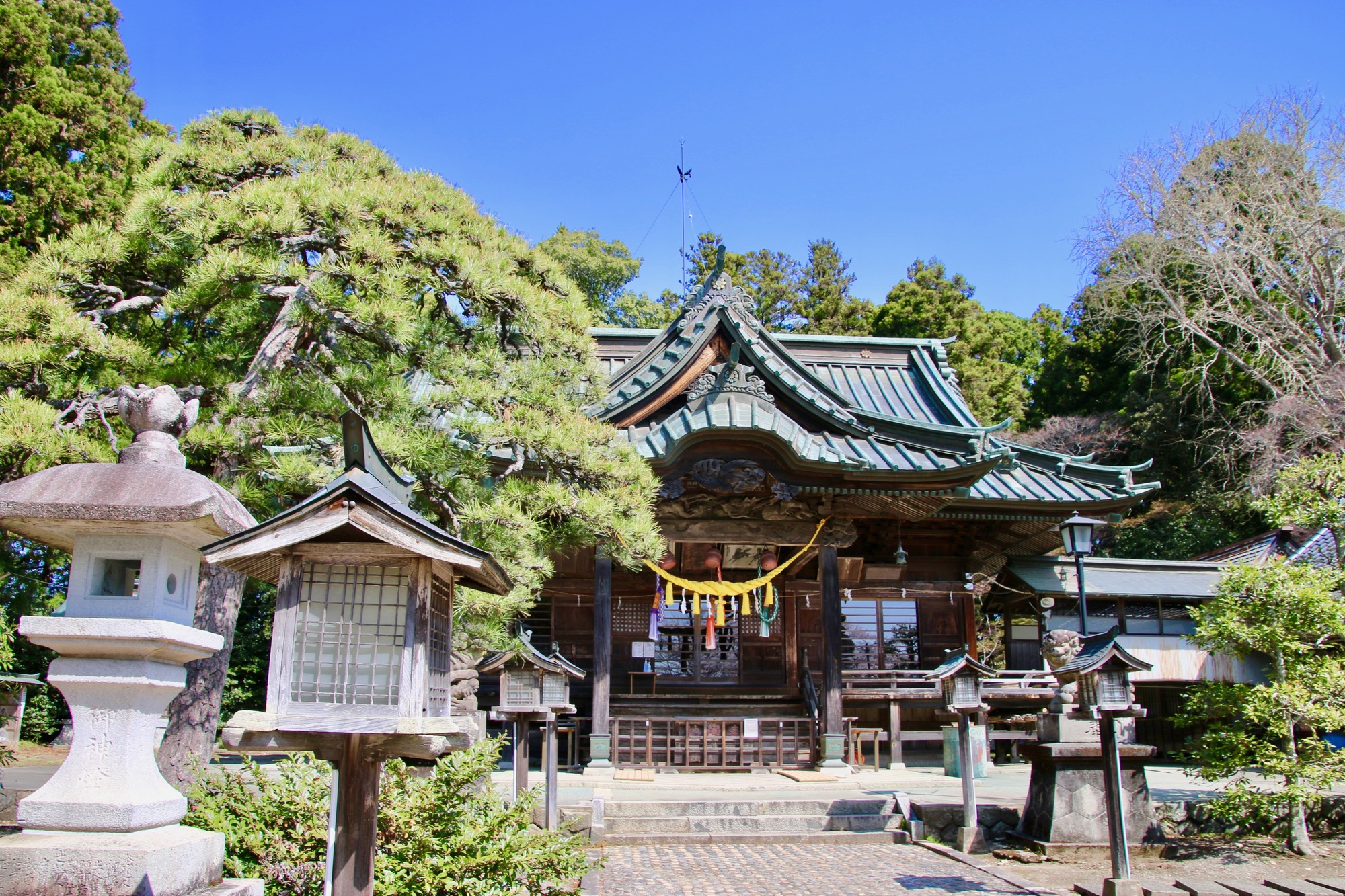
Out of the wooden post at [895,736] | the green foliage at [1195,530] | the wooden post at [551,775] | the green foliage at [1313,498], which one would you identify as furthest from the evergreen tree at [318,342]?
the green foliage at [1195,530]

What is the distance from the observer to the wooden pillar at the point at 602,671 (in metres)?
12.7

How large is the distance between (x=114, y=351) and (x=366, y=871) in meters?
5.15

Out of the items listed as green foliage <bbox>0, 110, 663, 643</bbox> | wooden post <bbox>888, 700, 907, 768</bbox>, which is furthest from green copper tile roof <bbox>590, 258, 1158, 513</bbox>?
wooden post <bbox>888, 700, 907, 768</bbox>

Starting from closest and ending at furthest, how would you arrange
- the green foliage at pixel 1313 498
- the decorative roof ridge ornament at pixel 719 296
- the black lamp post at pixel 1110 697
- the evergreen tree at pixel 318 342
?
the black lamp post at pixel 1110 697 → the evergreen tree at pixel 318 342 → the green foliage at pixel 1313 498 → the decorative roof ridge ornament at pixel 719 296

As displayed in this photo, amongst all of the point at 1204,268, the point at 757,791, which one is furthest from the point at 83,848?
the point at 1204,268

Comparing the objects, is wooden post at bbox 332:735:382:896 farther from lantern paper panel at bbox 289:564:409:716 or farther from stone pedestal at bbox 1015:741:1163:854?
stone pedestal at bbox 1015:741:1163:854

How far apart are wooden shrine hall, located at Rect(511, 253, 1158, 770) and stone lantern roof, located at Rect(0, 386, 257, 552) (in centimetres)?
765

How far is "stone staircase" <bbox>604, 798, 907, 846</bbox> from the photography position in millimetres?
9953

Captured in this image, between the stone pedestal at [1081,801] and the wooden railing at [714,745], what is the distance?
450 cm

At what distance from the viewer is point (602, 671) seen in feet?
42.8

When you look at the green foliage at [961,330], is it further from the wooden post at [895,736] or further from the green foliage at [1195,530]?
the wooden post at [895,736]

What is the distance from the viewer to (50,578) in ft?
50.2

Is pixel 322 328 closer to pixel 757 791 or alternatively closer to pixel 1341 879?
pixel 757 791

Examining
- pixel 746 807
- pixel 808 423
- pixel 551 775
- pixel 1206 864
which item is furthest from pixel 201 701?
pixel 808 423
